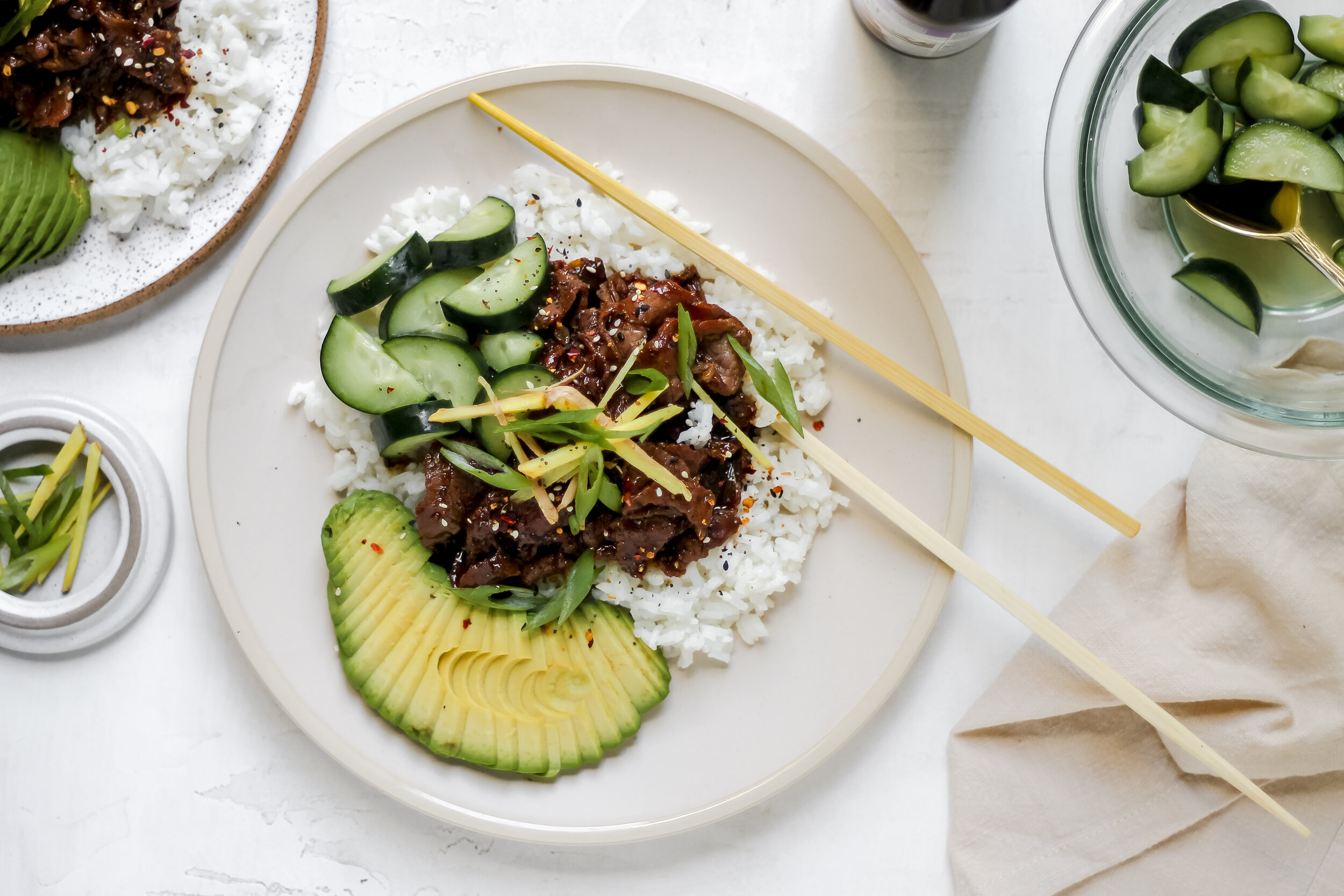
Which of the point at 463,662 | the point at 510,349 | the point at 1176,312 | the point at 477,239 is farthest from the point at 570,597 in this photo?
the point at 1176,312

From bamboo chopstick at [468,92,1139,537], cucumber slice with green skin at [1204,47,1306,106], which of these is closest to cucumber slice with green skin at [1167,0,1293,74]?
cucumber slice with green skin at [1204,47,1306,106]

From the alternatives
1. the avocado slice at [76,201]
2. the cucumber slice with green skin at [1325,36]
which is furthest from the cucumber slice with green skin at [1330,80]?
→ the avocado slice at [76,201]

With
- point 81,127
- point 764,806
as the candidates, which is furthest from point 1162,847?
point 81,127

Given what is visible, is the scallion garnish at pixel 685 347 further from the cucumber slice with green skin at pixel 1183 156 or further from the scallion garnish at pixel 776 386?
the cucumber slice with green skin at pixel 1183 156

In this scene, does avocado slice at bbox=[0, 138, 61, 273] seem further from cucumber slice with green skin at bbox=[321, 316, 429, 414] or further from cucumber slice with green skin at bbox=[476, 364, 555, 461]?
cucumber slice with green skin at bbox=[476, 364, 555, 461]

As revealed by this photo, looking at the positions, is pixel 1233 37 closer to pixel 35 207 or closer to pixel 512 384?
pixel 512 384

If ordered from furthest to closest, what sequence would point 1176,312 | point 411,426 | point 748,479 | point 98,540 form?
point 98,540, point 748,479, point 411,426, point 1176,312

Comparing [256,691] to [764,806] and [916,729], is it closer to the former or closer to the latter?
[764,806]
